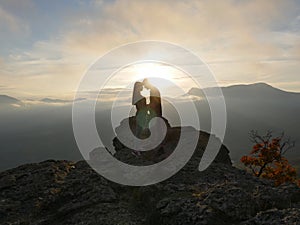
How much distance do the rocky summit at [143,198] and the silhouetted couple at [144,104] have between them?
4.26m

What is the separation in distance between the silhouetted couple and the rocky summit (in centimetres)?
426

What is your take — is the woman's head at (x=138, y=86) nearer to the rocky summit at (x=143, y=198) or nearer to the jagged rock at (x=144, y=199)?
the rocky summit at (x=143, y=198)

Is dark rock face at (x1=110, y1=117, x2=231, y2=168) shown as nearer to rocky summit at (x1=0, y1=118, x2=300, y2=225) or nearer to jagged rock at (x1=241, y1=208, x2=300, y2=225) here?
rocky summit at (x1=0, y1=118, x2=300, y2=225)

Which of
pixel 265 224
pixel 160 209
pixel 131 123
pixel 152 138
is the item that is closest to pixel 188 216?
pixel 160 209

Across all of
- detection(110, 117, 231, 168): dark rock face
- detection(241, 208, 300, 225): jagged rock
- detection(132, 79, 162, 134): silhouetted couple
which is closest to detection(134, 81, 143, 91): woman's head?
detection(132, 79, 162, 134): silhouetted couple

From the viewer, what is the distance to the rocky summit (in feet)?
53.9

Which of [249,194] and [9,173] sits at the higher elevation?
[249,194]

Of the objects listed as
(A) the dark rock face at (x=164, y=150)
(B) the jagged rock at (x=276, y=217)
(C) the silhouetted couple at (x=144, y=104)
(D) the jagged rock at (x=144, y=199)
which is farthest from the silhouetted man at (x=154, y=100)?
(B) the jagged rock at (x=276, y=217)

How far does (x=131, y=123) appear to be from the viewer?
34.9 meters

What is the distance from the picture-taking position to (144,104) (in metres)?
31.8

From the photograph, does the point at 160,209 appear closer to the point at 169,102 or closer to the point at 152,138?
the point at 152,138

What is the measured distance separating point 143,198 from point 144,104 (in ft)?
41.6

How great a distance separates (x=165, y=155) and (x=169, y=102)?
8.73 m

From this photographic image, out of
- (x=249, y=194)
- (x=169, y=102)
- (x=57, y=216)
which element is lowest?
(x=57, y=216)
